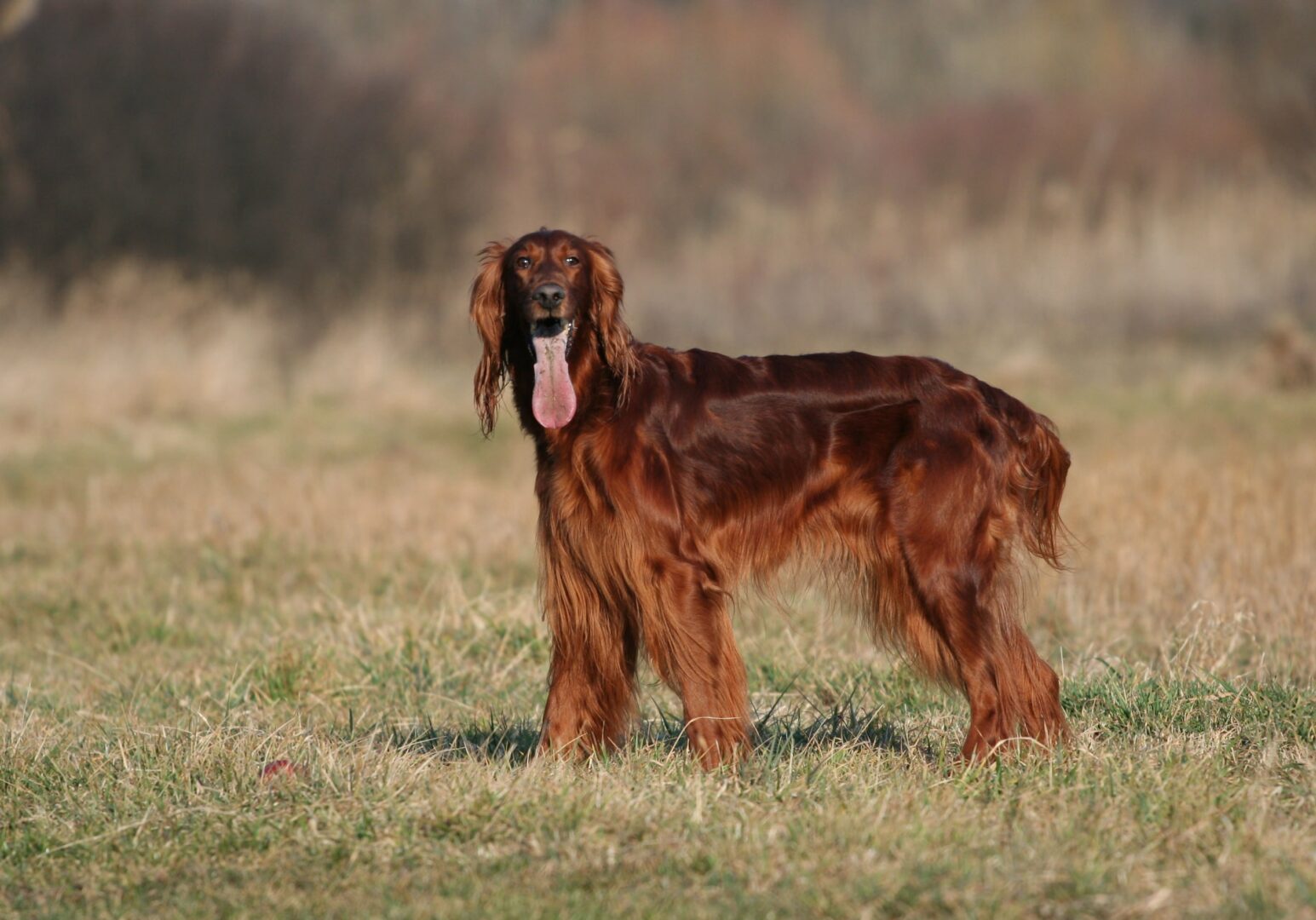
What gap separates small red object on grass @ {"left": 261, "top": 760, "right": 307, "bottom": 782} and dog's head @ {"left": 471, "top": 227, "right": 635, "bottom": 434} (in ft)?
3.36

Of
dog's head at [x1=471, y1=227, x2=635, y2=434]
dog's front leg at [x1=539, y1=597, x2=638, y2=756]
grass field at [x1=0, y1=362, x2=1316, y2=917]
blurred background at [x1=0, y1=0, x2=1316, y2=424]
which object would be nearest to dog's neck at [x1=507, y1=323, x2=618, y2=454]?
dog's head at [x1=471, y1=227, x2=635, y2=434]

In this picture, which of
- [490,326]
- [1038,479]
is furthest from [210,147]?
[1038,479]

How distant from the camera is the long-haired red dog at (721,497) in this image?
4.54 m

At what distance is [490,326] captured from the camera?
185 inches

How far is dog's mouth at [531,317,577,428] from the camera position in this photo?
451cm

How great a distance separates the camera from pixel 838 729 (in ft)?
16.3

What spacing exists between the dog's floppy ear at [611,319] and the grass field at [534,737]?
864mm

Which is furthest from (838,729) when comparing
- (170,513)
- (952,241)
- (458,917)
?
(952,241)

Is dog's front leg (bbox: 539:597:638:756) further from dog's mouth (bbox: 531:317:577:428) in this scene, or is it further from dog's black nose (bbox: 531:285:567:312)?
dog's black nose (bbox: 531:285:567:312)

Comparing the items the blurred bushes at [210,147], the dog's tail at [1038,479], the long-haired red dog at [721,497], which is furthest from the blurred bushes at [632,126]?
the long-haired red dog at [721,497]

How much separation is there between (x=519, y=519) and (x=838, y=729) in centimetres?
442

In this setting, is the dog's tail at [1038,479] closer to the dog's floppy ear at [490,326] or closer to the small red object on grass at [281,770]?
the dog's floppy ear at [490,326]

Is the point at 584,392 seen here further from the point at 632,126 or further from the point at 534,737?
the point at 632,126

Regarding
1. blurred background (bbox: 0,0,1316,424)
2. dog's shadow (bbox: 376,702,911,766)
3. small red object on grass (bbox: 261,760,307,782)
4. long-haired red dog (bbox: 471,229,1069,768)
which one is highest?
blurred background (bbox: 0,0,1316,424)
